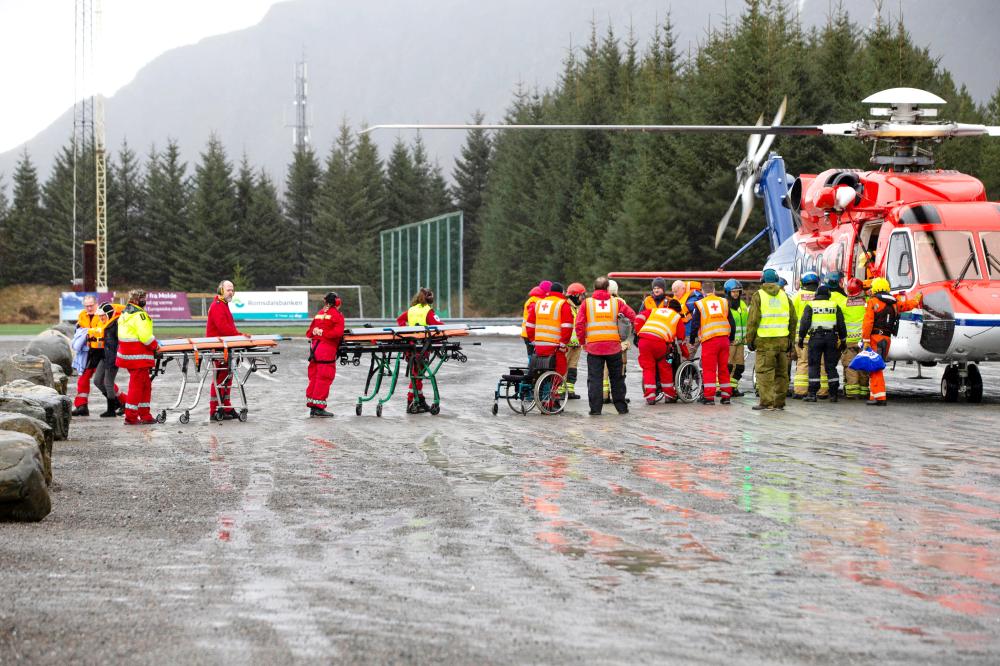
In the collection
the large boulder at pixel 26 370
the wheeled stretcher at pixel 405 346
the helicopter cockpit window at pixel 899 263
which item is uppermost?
the helicopter cockpit window at pixel 899 263

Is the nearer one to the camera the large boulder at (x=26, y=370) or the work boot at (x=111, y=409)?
the work boot at (x=111, y=409)

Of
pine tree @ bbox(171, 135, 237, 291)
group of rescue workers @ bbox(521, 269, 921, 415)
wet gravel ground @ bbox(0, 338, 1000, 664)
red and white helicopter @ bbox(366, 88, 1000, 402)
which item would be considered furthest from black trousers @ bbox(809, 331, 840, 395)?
pine tree @ bbox(171, 135, 237, 291)

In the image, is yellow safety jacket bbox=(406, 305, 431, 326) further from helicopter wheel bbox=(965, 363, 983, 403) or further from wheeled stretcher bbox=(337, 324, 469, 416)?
helicopter wheel bbox=(965, 363, 983, 403)

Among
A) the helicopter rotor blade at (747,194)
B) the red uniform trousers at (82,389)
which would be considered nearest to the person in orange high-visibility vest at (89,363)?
the red uniform trousers at (82,389)

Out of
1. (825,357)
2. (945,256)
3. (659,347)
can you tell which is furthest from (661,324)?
(945,256)

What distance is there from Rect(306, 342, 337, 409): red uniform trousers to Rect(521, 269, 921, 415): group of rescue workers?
2.85 meters

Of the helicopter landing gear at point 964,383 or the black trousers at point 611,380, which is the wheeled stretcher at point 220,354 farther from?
the helicopter landing gear at point 964,383

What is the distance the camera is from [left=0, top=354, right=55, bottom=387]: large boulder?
1895 cm

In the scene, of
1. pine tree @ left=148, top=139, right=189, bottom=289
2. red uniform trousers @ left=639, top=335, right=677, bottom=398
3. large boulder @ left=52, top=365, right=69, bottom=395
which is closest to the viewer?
red uniform trousers @ left=639, top=335, right=677, bottom=398

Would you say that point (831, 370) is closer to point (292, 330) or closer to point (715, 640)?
point (715, 640)

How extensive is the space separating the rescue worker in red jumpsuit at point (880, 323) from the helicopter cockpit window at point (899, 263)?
0.35 meters

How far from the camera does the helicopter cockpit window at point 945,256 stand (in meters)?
19.1

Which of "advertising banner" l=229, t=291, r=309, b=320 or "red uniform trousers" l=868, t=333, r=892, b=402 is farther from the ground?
"advertising banner" l=229, t=291, r=309, b=320

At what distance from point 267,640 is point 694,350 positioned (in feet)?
49.2
